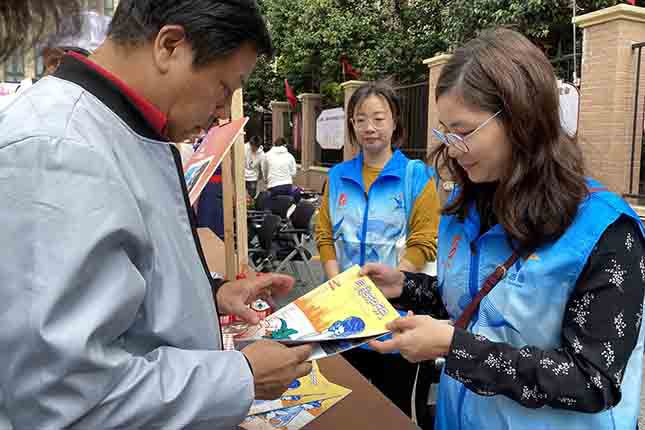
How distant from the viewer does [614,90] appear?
5414 mm

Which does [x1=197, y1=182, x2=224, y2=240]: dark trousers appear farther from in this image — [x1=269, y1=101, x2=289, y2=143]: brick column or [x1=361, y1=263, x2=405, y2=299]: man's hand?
[x1=269, y1=101, x2=289, y2=143]: brick column

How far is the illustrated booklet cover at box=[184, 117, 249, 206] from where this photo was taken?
1712 millimetres

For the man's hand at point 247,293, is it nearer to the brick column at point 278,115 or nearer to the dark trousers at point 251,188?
the dark trousers at point 251,188

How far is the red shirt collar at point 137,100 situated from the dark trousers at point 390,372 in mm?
1599

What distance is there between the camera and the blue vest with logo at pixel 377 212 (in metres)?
2.40

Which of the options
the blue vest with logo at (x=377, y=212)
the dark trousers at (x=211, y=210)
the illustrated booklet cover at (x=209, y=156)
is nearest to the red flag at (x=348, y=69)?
the dark trousers at (x=211, y=210)

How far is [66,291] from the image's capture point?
0.68m

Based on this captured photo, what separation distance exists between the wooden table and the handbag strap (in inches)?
11.7

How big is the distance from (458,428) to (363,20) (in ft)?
43.5

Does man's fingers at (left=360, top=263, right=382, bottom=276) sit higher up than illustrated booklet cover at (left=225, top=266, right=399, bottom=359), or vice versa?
man's fingers at (left=360, top=263, right=382, bottom=276)

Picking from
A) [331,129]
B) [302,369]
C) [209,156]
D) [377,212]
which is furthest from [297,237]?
[331,129]

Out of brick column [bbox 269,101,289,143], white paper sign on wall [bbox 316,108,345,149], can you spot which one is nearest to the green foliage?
white paper sign on wall [bbox 316,108,345,149]

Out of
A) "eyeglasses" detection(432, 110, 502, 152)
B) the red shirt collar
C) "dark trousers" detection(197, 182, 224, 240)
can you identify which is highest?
the red shirt collar

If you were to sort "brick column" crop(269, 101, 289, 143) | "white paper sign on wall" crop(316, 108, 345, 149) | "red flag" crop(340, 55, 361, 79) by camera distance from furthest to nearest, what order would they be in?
1. "brick column" crop(269, 101, 289, 143)
2. "red flag" crop(340, 55, 361, 79)
3. "white paper sign on wall" crop(316, 108, 345, 149)
